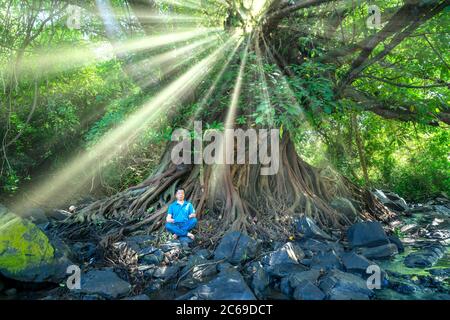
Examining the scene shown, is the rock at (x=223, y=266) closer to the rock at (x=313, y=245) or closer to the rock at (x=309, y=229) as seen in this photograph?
the rock at (x=313, y=245)

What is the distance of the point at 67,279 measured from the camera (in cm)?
430

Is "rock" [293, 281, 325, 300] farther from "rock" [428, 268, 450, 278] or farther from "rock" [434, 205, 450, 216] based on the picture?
"rock" [434, 205, 450, 216]

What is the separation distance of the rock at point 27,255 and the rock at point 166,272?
3.76 ft

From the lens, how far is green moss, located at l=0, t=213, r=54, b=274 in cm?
418

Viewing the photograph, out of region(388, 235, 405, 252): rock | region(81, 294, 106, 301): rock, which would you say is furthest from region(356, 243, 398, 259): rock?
region(81, 294, 106, 301): rock

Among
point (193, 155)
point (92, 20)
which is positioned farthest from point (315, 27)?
point (92, 20)

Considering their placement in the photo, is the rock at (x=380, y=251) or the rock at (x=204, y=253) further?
the rock at (x=380, y=251)

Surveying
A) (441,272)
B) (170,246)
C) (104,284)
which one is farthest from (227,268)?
(441,272)

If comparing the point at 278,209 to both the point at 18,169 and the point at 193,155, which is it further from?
the point at 18,169

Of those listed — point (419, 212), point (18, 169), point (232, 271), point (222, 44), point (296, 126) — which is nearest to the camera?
point (232, 271)

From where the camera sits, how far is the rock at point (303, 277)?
4.07 metres

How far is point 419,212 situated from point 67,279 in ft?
29.5

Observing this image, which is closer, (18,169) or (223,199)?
(223,199)

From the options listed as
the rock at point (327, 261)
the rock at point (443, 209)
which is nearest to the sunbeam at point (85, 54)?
the rock at point (327, 261)
